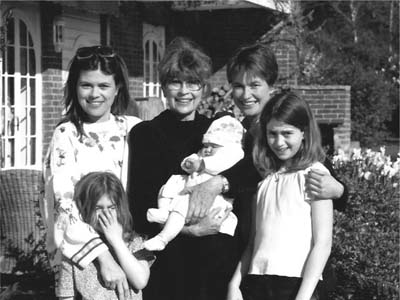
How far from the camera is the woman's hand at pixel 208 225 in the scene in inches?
142

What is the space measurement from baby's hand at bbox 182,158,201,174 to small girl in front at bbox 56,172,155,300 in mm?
344

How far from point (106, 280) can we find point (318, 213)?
95 centimetres

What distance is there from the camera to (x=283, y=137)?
11.6 feet

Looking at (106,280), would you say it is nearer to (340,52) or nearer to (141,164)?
(141,164)

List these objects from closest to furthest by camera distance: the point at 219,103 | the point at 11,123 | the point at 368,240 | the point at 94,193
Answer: the point at 94,193, the point at 368,240, the point at 11,123, the point at 219,103

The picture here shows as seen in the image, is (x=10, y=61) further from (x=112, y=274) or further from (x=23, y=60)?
(x=112, y=274)

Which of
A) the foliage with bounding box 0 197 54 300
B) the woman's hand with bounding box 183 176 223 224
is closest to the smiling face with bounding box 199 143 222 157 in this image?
the woman's hand with bounding box 183 176 223 224

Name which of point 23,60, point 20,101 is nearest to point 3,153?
point 20,101

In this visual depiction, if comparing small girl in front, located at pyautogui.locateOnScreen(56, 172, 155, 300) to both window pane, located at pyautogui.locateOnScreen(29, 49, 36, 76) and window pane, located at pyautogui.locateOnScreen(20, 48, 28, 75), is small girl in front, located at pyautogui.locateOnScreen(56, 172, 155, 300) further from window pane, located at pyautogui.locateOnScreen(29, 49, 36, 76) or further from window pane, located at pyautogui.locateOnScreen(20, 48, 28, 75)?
window pane, located at pyautogui.locateOnScreen(29, 49, 36, 76)

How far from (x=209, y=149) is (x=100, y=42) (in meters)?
8.04

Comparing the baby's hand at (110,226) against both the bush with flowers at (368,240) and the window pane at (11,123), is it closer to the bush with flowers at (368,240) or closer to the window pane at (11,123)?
the bush with flowers at (368,240)

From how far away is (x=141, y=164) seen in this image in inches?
144

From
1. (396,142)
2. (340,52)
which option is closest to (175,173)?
(396,142)

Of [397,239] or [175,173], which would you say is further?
[397,239]
